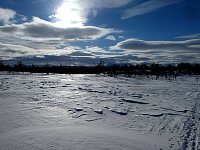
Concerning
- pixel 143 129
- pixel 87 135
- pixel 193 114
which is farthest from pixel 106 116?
pixel 193 114

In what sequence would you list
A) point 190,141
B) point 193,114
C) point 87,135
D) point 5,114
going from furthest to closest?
point 193,114
point 5,114
point 87,135
point 190,141

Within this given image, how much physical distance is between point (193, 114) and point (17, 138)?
862cm

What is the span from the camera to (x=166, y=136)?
26.4 ft

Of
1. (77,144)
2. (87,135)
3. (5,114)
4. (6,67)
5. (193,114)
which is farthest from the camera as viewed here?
(6,67)

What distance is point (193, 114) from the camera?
12.1 metres

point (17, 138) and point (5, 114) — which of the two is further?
point (5, 114)

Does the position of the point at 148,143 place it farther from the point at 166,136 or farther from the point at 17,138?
the point at 17,138

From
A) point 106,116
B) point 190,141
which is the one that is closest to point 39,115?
point 106,116

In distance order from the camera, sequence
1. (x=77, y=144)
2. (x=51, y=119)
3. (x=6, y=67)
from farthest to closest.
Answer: (x=6, y=67)
(x=51, y=119)
(x=77, y=144)

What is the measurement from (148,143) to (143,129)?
6.14 ft

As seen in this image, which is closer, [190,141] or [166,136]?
[190,141]

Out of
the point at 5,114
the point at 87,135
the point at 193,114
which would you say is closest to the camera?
the point at 87,135

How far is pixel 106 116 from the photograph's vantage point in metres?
11.3

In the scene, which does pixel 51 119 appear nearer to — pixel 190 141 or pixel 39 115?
pixel 39 115
